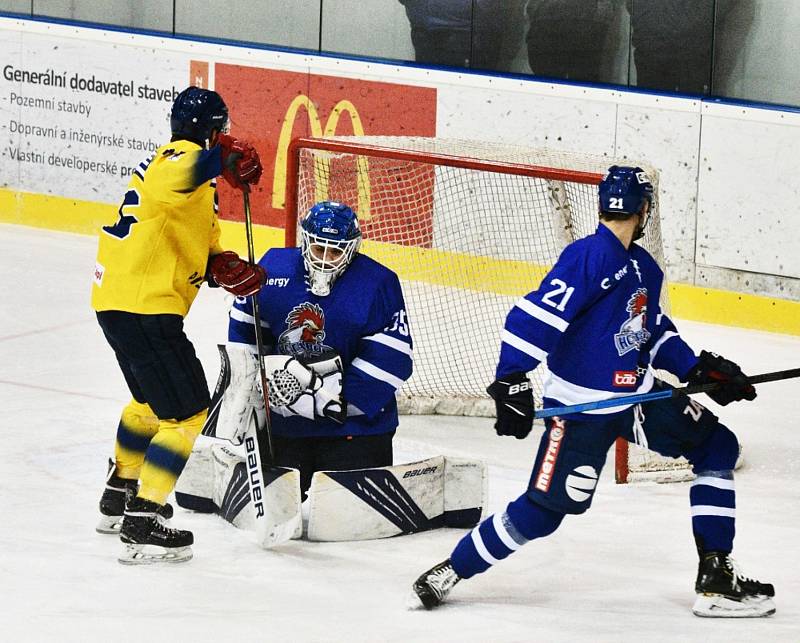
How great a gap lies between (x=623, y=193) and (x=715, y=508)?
0.79 metres

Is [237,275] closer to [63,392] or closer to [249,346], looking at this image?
[249,346]

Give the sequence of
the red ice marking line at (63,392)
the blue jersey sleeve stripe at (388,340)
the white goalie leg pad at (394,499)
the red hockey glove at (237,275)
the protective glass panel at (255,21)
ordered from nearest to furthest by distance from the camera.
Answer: the red hockey glove at (237,275) < the white goalie leg pad at (394,499) < the blue jersey sleeve stripe at (388,340) < the red ice marking line at (63,392) < the protective glass panel at (255,21)

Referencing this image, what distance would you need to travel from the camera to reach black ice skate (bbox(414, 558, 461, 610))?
3.93 metres

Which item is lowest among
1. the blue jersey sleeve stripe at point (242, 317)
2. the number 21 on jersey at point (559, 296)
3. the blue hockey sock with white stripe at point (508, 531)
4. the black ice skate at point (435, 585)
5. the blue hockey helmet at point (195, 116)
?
the black ice skate at point (435, 585)

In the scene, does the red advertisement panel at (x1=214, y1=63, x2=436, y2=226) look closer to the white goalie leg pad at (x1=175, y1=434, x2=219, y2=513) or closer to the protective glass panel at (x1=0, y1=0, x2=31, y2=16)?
the protective glass panel at (x1=0, y1=0, x2=31, y2=16)

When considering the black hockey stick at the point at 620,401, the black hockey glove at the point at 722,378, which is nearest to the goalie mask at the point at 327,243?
the black hockey stick at the point at 620,401

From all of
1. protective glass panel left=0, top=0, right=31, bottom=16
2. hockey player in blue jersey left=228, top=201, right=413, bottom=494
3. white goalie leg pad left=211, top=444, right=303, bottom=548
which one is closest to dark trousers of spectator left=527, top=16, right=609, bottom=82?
protective glass panel left=0, top=0, right=31, bottom=16

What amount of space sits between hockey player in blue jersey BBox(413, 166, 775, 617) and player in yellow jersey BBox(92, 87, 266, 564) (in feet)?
2.55

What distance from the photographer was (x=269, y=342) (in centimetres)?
469

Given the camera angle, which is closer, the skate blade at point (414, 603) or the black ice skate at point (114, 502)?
the skate blade at point (414, 603)

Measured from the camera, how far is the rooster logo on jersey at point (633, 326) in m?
3.84

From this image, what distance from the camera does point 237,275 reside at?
4.36 meters

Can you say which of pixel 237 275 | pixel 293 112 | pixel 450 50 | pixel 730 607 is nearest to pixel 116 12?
pixel 293 112

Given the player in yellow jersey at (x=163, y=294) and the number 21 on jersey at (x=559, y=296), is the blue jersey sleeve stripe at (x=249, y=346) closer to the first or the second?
the player in yellow jersey at (x=163, y=294)
